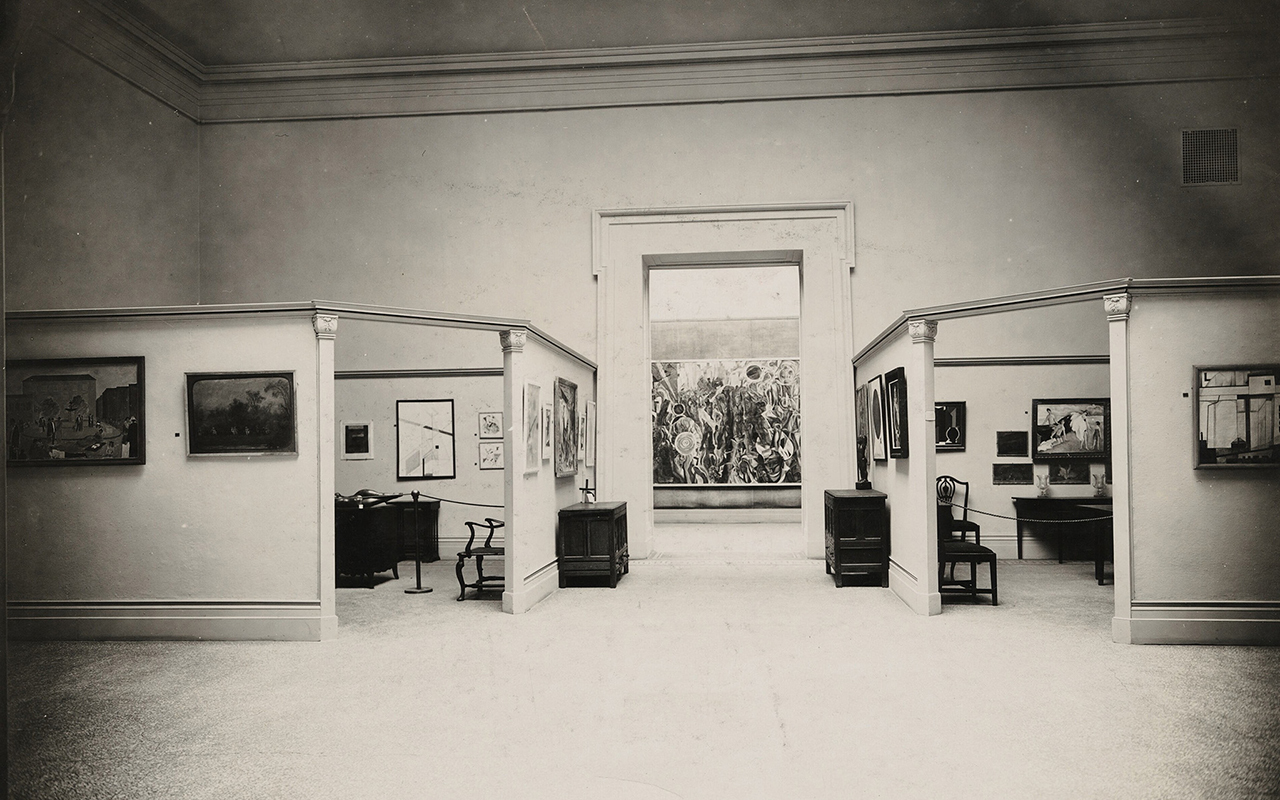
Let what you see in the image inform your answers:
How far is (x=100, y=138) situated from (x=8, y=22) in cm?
1230

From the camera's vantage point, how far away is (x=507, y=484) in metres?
9.57

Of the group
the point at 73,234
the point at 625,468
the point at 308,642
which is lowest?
the point at 308,642

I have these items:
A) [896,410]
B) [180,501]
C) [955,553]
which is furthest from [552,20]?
[955,553]

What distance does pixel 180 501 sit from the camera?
8.44 m

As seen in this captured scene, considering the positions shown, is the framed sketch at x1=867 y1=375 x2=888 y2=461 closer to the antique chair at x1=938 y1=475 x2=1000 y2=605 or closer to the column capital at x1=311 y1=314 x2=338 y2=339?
the antique chair at x1=938 y1=475 x2=1000 y2=605

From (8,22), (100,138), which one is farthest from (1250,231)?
(100,138)

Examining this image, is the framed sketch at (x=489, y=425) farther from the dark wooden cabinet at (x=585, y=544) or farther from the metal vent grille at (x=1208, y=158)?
the metal vent grille at (x=1208, y=158)

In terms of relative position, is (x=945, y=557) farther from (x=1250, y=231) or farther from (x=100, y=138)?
(x=100, y=138)

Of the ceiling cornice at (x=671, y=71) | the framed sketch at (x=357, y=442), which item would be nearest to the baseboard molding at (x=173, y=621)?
the framed sketch at (x=357, y=442)

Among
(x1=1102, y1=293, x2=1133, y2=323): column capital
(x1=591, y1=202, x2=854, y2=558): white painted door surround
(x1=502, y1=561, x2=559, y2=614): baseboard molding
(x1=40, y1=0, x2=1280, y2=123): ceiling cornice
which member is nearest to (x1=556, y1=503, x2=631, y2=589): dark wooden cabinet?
(x1=502, y1=561, x2=559, y2=614): baseboard molding

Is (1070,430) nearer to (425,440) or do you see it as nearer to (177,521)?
(425,440)

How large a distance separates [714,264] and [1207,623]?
30.3 ft

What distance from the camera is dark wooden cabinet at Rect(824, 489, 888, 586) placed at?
1095 cm

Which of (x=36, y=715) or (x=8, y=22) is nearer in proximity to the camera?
(x=8, y=22)
